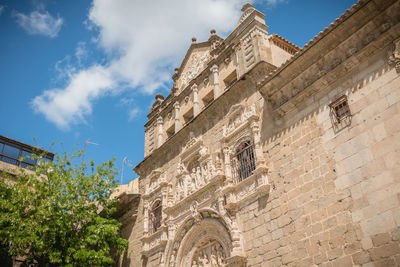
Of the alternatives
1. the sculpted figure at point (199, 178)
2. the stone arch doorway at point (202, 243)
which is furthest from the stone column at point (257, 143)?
the sculpted figure at point (199, 178)

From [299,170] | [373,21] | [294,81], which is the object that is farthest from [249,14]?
[299,170]

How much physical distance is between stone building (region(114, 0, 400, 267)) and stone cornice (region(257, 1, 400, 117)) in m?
0.03

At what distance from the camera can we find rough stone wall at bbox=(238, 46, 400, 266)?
8859mm

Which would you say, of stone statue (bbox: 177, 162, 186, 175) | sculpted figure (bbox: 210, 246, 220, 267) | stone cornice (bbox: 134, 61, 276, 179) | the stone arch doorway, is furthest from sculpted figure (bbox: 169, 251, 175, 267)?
stone cornice (bbox: 134, 61, 276, 179)

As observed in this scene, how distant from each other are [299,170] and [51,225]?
10.6m

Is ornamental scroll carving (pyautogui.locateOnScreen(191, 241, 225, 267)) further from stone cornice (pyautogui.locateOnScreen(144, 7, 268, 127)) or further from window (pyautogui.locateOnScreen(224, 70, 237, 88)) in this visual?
stone cornice (pyautogui.locateOnScreen(144, 7, 268, 127))

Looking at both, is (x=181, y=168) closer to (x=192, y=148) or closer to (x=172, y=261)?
(x=192, y=148)

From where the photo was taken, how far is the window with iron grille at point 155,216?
17.0 meters

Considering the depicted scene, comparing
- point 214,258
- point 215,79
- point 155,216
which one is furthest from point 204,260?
point 215,79

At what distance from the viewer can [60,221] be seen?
53.4 ft

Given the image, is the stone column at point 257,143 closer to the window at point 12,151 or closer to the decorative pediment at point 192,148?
the decorative pediment at point 192,148

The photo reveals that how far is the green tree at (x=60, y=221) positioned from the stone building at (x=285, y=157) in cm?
180

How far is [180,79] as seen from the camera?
19984 millimetres

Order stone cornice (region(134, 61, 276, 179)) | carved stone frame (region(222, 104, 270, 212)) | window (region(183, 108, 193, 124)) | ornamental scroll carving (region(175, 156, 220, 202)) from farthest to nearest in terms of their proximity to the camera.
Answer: window (region(183, 108, 193, 124))
ornamental scroll carving (region(175, 156, 220, 202))
stone cornice (region(134, 61, 276, 179))
carved stone frame (region(222, 104, 270, 212))
